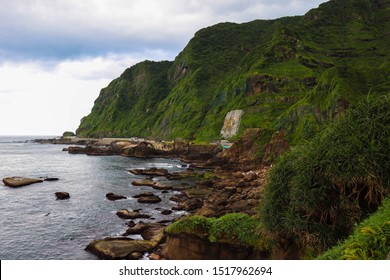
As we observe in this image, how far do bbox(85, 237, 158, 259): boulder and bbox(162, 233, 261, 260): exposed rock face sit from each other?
639 centimetres

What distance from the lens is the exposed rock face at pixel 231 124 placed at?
14425cm

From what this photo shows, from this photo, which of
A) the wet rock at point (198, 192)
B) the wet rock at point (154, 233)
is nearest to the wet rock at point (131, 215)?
the wet rock at point (154, 233)

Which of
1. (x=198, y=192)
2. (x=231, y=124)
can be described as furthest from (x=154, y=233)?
(x=231, y=124)

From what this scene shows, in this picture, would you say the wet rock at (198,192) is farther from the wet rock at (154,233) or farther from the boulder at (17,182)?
the boulder at (17,182)

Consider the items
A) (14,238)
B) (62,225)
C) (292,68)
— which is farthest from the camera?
(292,68)

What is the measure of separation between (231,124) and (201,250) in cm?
13047

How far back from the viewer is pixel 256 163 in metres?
80.9

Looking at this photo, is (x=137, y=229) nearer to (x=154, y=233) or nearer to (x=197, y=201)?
(x=154, y=233)

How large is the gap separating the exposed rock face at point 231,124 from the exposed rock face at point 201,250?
4818 inches

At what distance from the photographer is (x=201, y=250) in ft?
68.6

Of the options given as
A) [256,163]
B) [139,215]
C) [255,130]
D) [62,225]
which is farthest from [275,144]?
[62,225]
